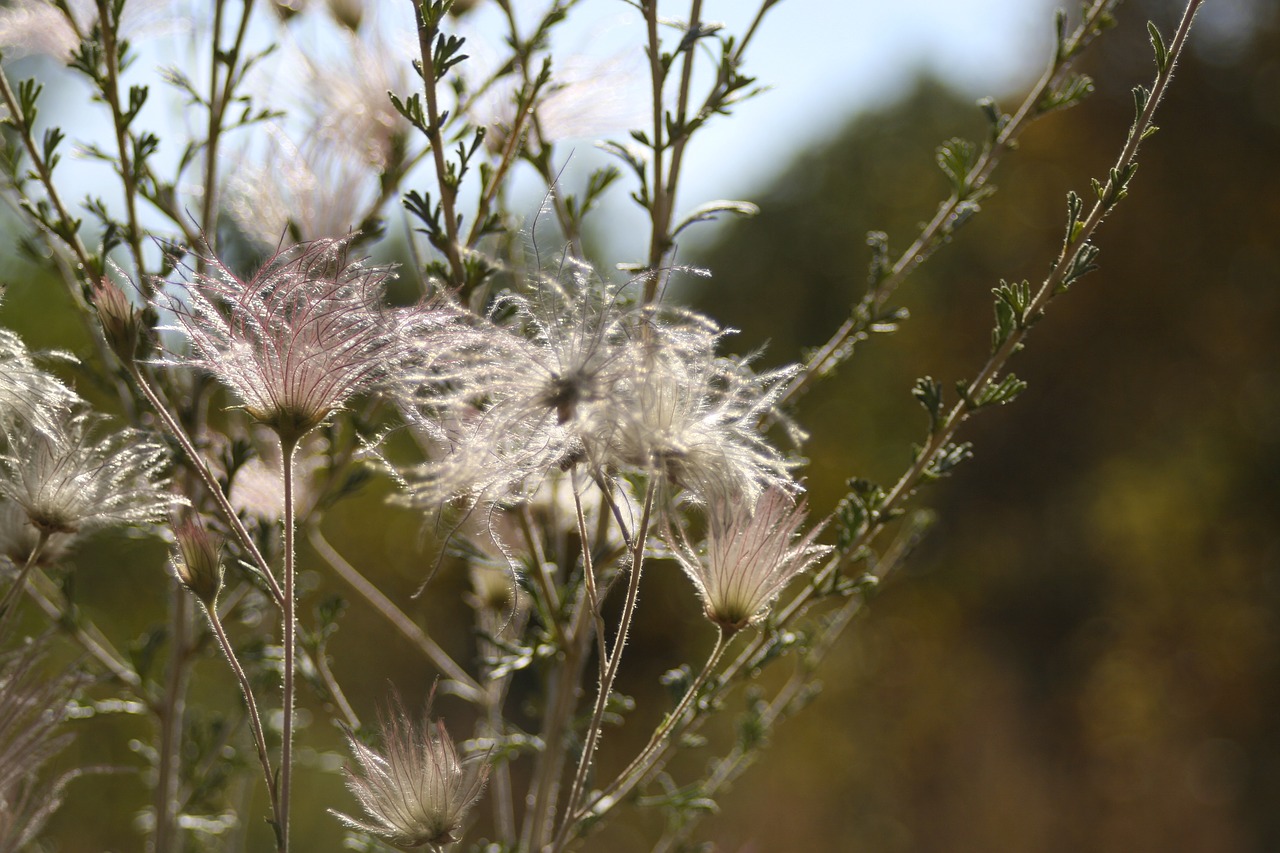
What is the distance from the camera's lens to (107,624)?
3395mm

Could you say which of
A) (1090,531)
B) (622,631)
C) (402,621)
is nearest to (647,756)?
(622,631)

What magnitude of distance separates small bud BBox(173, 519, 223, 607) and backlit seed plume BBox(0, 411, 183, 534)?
3.5 inches

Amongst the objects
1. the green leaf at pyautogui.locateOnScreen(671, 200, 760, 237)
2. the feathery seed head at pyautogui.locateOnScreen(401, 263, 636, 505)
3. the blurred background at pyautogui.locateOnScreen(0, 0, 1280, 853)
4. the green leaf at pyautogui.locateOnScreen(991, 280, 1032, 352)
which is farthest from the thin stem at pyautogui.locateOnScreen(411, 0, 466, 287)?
the blurred background at pyautogui.locateOnScreen(0, 0, 1280, 853)

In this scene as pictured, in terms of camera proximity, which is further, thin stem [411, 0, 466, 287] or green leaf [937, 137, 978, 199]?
green leaf [937, 137, 978, 199]

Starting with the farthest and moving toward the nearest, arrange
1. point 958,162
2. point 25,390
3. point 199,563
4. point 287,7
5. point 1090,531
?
1. point 1090,531
2. point 287,7
3. point 958,162
4. point 25,390
5. point 199,563

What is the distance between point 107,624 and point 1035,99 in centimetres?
338

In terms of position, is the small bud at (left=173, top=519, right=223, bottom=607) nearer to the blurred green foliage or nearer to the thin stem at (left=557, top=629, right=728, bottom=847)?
the thin stem at (left=557, top=629, right=728, bottom=847)

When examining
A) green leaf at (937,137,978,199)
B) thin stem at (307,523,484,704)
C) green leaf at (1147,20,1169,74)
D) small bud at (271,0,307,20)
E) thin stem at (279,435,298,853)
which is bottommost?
thin stem at (307,523,484,704)

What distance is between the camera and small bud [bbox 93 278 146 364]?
67 centimetres

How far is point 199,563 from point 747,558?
14.2 inches

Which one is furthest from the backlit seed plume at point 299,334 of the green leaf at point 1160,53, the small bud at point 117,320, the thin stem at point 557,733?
the green leaf at point 1160,53

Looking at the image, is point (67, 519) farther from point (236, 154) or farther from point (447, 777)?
point (236, 154)

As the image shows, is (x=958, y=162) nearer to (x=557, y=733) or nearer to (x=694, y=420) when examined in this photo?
(x=694, y=420)

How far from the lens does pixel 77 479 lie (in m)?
0.79
